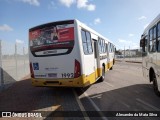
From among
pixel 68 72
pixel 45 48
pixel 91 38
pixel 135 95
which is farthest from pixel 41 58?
pixel 135 95

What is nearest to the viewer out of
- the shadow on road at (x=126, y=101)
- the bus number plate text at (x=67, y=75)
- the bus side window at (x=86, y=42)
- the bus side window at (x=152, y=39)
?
the shadow on road at (x=126, y=101)

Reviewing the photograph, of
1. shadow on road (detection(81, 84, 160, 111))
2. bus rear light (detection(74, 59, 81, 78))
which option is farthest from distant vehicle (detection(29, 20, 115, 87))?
shadow on road (detection(81, 84, 160, 111))

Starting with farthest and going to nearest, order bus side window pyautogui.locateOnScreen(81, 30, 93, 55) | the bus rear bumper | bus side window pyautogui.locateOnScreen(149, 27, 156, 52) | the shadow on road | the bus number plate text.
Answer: bus side window pyautogui.locateOnScreen(81, 30, 93, 55) → bus side window pyautogui.locateOnScreen(149, 27, 156, 52) → the bus number plate text → the bus rear bumper → the shadow on road

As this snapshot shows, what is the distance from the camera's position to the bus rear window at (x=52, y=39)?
9.46m

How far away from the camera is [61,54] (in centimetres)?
967

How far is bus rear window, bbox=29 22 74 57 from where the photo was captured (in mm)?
9461

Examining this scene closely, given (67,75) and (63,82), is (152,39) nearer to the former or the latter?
(67,75)

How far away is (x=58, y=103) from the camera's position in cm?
882

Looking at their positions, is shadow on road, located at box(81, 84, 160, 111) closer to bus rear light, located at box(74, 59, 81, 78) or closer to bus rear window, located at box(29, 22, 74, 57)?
bus rear light, located at box(74, 59, 81, 78)

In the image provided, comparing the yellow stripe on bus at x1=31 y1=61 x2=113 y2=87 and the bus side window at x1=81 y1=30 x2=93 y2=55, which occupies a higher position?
the bus side window at x1=81 y1=30 x2=93 y2=55

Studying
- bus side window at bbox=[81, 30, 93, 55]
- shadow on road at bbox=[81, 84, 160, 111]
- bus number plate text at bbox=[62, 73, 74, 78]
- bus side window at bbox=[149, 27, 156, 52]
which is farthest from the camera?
bus side window at bbox=[81, 30, 93, 55]

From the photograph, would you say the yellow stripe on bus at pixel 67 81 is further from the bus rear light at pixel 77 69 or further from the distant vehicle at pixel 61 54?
the bus rear light at pixel 77 69

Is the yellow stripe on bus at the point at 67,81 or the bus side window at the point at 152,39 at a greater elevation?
the bus side window at the point at 152,39

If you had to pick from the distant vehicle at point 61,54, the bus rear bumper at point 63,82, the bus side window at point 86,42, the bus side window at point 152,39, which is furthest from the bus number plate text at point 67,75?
the bus side window at point 152,39
